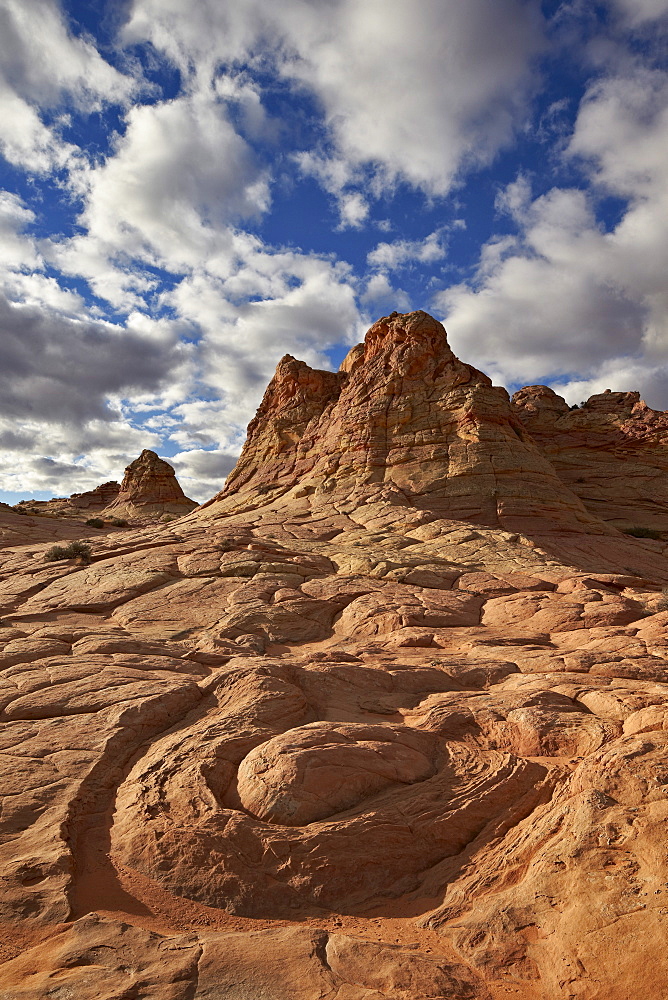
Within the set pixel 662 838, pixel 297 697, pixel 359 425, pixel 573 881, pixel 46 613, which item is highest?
pixel 359 425

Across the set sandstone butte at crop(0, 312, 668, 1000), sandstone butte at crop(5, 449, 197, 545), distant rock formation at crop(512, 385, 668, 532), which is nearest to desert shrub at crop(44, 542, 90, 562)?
sandstone butte at crop(0, 312, 668, 1000)

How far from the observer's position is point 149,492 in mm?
65250

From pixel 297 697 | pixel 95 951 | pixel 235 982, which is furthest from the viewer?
pixel 297 697

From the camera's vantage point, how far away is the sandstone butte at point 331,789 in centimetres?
421

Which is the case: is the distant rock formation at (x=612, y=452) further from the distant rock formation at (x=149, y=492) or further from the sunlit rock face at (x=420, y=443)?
the distant rock formation at (x=149, y=492)

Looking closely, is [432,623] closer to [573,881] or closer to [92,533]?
[573,881]

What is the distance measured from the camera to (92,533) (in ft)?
125

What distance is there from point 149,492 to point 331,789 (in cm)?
6364

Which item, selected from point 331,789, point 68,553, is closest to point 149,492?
point 68,553

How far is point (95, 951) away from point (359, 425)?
28.4 metres

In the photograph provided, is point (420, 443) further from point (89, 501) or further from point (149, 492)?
point (89, 501)

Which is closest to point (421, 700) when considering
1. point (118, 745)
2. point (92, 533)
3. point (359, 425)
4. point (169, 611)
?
point (118, 745)

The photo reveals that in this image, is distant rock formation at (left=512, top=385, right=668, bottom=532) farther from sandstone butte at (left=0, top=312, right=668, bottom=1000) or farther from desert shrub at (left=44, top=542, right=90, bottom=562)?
desert shrub at (left=44, top=542, right=90, bottom=562)

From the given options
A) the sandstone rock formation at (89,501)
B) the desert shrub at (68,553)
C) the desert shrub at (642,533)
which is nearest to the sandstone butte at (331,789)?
the desert shrub at (68,553)
